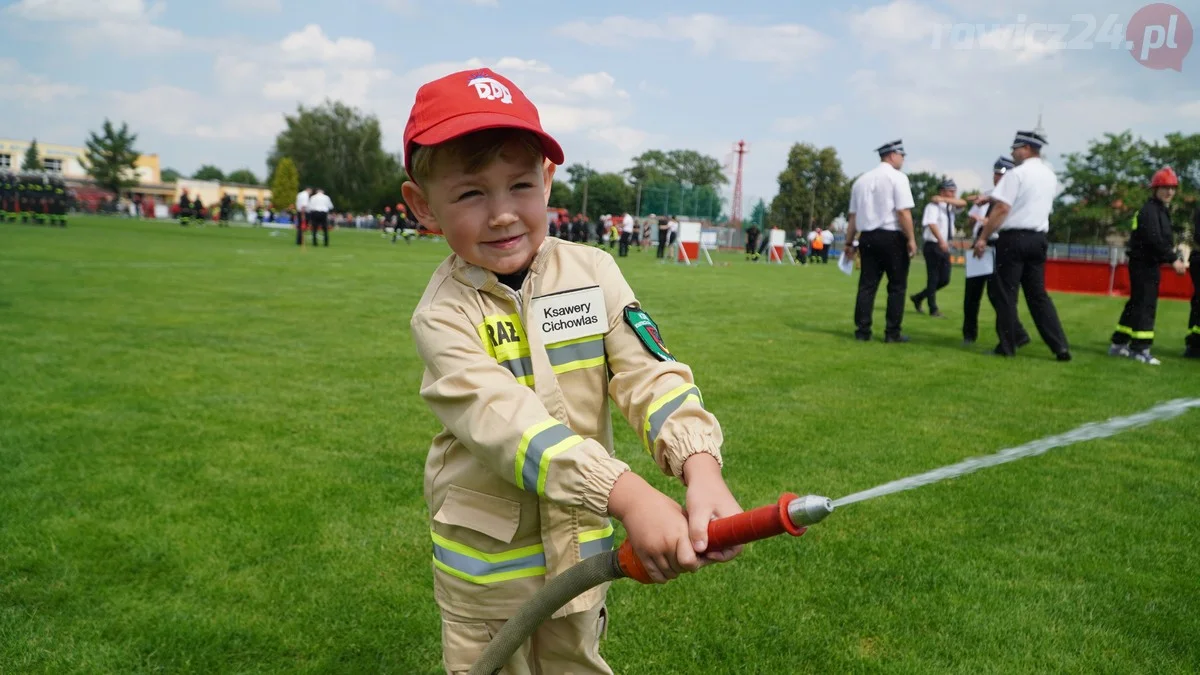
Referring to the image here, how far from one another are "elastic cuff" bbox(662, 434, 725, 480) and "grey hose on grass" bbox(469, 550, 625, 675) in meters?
0.28

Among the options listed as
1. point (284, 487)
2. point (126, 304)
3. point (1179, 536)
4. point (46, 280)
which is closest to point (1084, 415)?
point (1179, 536)

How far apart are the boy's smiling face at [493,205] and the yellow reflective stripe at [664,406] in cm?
49

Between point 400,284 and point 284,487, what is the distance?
1244 centimetres

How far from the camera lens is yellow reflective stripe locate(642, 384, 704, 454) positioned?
77.0 inches

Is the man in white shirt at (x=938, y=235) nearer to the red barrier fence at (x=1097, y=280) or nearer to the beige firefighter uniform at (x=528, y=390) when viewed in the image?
the red barrier fence at (x=1097, y=280)

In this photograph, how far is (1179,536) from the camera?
4.19 m

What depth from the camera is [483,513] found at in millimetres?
2086

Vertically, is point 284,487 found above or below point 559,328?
below

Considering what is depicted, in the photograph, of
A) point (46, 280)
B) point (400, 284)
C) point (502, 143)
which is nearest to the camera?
point (502, 143)

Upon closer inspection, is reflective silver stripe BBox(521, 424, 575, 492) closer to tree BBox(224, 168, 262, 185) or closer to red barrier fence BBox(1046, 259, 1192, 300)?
red barrier fence BBox(1046, 259, 1192, 300)

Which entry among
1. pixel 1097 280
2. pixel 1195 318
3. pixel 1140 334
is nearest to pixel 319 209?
pixel 1097 280

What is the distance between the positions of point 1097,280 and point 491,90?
23.0m

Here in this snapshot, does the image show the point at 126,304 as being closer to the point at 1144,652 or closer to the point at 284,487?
the point at 284,487

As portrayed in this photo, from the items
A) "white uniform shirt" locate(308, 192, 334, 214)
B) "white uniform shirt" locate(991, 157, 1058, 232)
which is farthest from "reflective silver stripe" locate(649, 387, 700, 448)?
"white uniform shirt" locate(308, 192, 334, 214)
